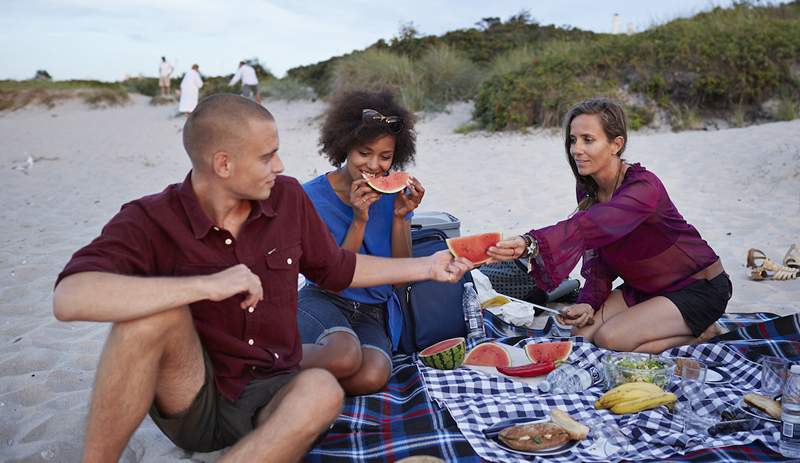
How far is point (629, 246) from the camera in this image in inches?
172

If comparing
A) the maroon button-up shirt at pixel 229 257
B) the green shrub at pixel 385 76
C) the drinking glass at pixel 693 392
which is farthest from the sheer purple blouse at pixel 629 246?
the green shrub at pixel 385 76

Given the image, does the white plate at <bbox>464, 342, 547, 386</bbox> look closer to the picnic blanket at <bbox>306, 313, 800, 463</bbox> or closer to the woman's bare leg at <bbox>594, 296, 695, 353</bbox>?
the picnic blanket at <bbox>306, 313, 800, 463</bbox>

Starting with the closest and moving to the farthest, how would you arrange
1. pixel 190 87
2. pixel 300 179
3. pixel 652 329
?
pixel 652 329, pixel 300 179, pixel 190 87

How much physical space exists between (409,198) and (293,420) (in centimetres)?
186

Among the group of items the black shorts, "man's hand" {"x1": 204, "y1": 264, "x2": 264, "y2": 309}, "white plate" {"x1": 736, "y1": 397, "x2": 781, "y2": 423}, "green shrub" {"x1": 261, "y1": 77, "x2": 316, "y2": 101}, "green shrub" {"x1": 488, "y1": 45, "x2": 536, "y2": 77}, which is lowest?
"white plate" {"x1": 736, "y1": 397, "x2": 781, "y2": 423}

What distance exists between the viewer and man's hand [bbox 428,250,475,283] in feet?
12.1

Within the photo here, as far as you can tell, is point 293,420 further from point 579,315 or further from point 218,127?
point 579,315

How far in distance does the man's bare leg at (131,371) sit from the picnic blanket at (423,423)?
3.03 ft

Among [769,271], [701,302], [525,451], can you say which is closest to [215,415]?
[525,451]

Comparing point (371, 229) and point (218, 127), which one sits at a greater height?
point (218, 127)

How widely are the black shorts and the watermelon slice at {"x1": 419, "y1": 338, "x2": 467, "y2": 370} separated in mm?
1422

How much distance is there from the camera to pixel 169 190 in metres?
2.89

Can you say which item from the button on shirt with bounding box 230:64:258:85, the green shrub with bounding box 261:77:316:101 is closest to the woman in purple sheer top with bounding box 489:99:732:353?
Answer: the button on shirt with bounding box 230:64:258:85

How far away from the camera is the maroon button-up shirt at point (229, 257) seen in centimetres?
267
